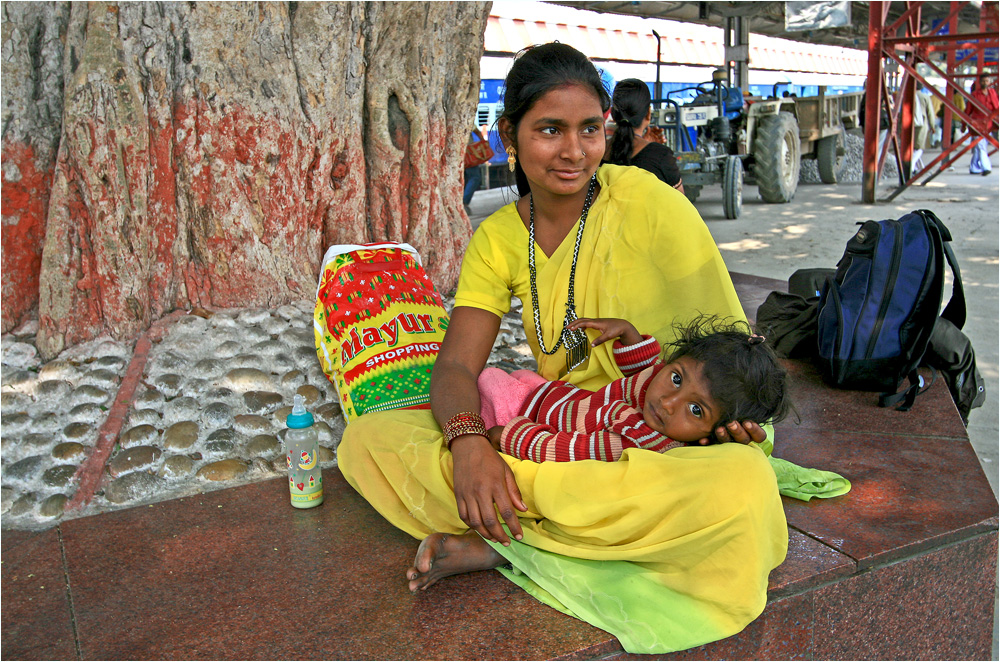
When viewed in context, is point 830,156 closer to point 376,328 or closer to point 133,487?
point 376,328

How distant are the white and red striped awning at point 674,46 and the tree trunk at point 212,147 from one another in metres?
3.72

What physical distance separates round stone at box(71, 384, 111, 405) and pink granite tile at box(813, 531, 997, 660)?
2.30 m

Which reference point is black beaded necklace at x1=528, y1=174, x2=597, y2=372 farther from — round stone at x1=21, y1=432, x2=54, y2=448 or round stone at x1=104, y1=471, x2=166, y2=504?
round stone at x1=21, y1=432, x2=54, y2=448

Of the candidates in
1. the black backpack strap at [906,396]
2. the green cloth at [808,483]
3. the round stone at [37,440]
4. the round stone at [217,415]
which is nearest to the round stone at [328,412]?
the round stone at [217,415]

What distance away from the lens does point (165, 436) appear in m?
2.55

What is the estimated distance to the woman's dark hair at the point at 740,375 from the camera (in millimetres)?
1707


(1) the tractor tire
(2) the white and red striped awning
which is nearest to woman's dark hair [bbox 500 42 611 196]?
(2) the white and red striped awning

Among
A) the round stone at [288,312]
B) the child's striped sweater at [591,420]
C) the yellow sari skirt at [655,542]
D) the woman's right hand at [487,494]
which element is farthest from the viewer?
the round stone at [288,312]

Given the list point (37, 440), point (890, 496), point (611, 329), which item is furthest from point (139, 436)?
point (890, 496)

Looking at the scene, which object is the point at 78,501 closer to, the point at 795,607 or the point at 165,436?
the point at 165,436

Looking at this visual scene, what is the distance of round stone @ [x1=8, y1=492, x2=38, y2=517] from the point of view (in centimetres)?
222

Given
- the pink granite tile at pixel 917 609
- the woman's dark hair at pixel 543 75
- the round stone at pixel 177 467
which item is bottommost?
the pink granite tile at pixel 917 609

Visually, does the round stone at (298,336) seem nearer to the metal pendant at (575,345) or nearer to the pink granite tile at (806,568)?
the metal pendant at (575,345)

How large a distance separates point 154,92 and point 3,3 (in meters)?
0.67
